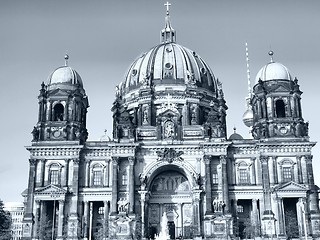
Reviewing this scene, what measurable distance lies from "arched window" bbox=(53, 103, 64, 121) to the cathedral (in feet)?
0.43

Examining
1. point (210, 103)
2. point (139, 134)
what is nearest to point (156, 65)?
point (210, 103)

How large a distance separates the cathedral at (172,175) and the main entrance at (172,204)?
0.41ft

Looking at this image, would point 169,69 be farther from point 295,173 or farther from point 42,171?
point 42,171

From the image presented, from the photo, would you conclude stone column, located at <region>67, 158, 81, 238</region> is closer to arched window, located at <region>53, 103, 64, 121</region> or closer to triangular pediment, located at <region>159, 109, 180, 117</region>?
arched window, located at <region>53, 103, 64, 121</region>

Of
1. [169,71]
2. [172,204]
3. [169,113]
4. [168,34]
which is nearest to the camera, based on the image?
[172,204]

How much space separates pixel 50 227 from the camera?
55.5m

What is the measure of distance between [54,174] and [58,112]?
8657 mm

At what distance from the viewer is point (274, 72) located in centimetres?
6088

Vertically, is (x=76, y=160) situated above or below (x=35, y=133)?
below

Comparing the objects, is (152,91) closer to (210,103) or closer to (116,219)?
(210,103)

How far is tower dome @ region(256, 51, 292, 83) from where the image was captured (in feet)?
199

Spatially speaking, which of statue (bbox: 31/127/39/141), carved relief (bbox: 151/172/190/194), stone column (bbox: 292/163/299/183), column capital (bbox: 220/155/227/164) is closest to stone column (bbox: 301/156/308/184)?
stone column (bbox: 292/163/299/183)

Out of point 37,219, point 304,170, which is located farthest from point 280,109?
point 37,219

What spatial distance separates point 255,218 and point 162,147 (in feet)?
46.3
